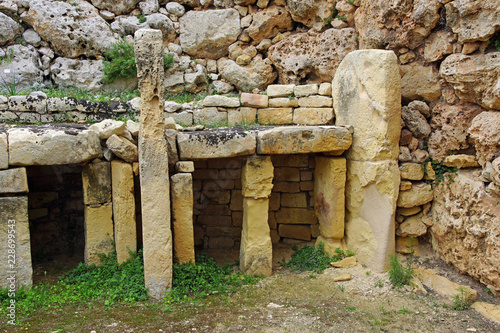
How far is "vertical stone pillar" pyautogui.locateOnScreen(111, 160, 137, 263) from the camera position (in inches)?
209

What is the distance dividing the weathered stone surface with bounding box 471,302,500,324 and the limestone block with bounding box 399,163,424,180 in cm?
197

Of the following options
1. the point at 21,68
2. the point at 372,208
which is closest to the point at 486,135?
the point at 372,208

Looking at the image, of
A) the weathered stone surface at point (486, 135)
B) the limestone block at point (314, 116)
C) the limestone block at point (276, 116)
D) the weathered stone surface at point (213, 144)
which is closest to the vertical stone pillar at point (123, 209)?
the weathered stone surface at point (213, 144)

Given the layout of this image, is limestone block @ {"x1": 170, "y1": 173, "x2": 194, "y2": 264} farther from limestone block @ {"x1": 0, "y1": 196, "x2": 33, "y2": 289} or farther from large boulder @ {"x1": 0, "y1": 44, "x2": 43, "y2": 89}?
→ large boulder @ {"x1": 0, "y1": 44, "x2": 43, "y2": 89}

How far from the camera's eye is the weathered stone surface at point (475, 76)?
5.11 m

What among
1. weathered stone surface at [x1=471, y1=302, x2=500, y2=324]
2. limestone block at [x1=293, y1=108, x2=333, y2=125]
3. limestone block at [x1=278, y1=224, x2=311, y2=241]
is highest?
limestone block at [x1=293, y1=108, x2=333, y2=125]

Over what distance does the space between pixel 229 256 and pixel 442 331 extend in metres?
3.53

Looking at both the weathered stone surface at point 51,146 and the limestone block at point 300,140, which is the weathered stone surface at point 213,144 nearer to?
the limestone block at point 300,140

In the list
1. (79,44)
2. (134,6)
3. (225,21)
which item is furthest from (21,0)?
(225,21)

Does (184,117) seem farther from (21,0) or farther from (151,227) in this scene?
(21,0)

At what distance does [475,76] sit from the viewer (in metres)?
5.32

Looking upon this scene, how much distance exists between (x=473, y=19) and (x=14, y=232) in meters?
6.69

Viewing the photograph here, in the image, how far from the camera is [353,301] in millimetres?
5191

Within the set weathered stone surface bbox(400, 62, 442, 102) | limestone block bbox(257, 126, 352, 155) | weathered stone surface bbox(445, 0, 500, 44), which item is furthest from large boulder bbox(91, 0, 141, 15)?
weathered stone surface bbox(445, 0, 500, 44)
